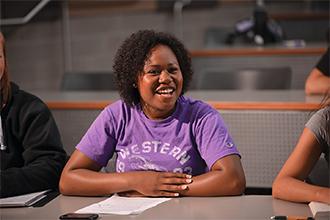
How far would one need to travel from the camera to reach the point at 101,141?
2732 mm

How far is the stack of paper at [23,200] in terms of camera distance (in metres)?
2.49

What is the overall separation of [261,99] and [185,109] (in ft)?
4.11

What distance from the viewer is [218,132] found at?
2688 mm

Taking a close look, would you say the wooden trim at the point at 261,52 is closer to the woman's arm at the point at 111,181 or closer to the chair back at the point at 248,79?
the chair back at the point at 248,79

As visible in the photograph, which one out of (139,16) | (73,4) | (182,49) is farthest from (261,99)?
(139,16)

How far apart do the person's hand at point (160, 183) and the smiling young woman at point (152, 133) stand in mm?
13

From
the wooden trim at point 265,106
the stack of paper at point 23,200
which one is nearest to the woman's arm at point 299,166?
the stack of paper at point 23,200

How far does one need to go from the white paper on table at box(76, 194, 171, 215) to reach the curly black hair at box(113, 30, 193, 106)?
15.8 inches

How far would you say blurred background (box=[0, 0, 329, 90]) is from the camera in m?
5.84

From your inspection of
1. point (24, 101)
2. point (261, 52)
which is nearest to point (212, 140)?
point (24, 101)

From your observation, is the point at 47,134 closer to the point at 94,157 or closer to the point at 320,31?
the point at 94,157

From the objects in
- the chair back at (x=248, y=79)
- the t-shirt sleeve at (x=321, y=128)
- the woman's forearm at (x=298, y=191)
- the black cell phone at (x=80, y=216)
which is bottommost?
the chair back at (x=248, y=79)

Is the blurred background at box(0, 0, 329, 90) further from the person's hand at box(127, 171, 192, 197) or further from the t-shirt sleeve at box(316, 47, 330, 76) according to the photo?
the person's hand at box(127, 171, 192, 197)

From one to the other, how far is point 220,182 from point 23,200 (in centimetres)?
61
